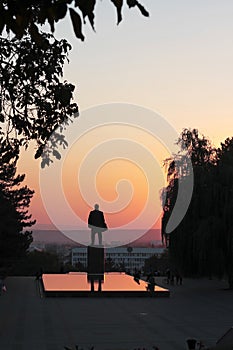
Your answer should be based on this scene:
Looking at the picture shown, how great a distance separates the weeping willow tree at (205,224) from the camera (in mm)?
30766

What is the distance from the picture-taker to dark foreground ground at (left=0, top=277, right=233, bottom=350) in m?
14.5

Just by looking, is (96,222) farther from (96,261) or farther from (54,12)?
(54,12)

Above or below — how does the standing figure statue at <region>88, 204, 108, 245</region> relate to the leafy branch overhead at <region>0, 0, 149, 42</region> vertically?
above

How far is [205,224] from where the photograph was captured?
1237 inches

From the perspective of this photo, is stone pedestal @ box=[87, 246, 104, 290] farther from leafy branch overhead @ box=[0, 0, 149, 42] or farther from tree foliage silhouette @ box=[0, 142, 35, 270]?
leafy branch overhead @ box=[0, 0, 149, 42]

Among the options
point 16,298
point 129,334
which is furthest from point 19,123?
point 16,298

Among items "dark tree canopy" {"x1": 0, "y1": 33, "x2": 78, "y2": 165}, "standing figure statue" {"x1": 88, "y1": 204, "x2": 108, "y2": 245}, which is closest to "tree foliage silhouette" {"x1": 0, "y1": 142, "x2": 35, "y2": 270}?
"standing figure statue" {"x1": 88, "y1": 204, "x2": 108, "y2": 245}

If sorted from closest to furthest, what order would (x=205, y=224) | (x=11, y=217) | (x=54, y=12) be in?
(x=54, y=12) → (x=205, y=224) → (x=11, y=217)

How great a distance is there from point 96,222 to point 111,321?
15.2m

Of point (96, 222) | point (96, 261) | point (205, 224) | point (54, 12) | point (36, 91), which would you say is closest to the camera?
point (54, 12)

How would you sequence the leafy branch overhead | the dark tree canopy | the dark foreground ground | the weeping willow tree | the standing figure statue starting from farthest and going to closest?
the standing figure statue → the weeping willow tree → the dark foreground ground → the dark tree canopy → the leafy branch overhead

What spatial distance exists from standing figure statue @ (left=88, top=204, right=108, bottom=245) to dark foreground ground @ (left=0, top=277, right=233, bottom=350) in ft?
18.8

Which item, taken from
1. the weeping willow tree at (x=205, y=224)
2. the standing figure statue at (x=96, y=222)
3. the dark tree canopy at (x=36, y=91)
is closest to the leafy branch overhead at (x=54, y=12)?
the dark tree canopy at (x=36, y=91)

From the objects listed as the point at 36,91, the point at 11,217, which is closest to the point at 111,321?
the point at 36,91
